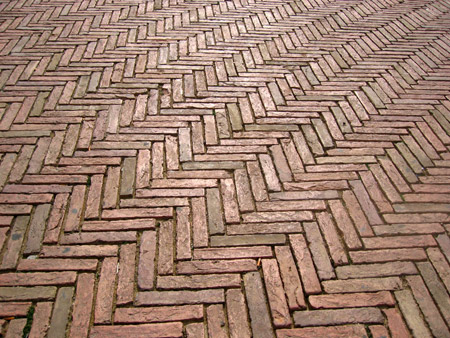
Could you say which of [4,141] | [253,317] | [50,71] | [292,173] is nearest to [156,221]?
[253,317]

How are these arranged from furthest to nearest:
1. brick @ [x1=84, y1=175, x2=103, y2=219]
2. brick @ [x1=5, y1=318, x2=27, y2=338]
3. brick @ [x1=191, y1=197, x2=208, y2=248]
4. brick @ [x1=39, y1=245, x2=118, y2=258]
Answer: brick @ [x1=84, y1=175, x2=103, y2=219] → brick @ [x1=191, y1=197, x2=208, y2=248] → brick @ [x1=39, y1=245, x2=118, y2=258] → brick @ [x1=5, y1=318, x2=27, y2=338]

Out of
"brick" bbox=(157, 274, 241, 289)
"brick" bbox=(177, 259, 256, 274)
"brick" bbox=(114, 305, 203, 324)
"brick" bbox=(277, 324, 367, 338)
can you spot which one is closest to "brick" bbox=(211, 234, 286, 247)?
"brick" bbox=(177, 259, 256, 274)

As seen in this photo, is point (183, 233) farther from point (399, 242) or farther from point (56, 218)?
point (399, 242)

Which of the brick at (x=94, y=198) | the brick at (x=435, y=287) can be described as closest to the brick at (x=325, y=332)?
the brick at (x=435, y=287)

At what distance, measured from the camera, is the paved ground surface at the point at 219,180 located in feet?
6.36

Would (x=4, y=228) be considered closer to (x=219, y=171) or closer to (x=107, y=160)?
(x=107, y=160)

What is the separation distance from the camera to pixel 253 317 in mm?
1893

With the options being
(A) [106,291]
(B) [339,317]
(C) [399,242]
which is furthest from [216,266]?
(C) [399,242]

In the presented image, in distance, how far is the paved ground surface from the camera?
1.94 meters

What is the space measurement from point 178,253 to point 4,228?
3.58 feet

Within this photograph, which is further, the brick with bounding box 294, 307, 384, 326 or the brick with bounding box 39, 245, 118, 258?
the brick with bounding box 39, 245, 118, 258

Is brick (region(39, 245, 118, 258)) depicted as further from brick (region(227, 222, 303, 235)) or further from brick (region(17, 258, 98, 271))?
brick (region(227, 222, 303, 235))

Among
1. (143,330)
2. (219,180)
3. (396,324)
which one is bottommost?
(396,324)

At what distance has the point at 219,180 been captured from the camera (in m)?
2.59
